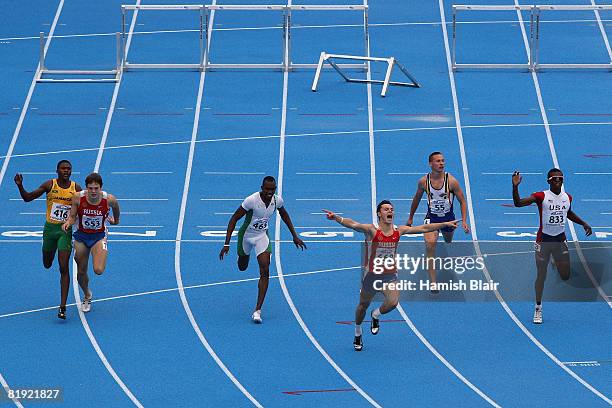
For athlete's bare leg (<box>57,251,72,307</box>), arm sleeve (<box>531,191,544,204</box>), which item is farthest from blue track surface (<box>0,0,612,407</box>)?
arm sleeve (<box>531,191,544,204</box>)

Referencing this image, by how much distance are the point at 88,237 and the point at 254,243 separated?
1.93 metres

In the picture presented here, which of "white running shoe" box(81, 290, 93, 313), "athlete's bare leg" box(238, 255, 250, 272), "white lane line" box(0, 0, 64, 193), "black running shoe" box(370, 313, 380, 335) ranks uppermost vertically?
"white lane line" box(0, 0, 64, 193)

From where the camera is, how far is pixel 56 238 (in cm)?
1742

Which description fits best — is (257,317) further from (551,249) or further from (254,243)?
(551,249)

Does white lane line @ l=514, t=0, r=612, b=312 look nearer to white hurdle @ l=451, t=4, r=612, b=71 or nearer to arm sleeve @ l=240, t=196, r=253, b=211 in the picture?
white hurdle @ l=451, t=4, r=612, b=71

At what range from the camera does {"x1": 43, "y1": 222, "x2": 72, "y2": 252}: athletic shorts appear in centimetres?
1719

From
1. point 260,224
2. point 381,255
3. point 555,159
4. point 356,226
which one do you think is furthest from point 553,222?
point 555,159

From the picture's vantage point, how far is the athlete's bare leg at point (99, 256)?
16875 millimetres

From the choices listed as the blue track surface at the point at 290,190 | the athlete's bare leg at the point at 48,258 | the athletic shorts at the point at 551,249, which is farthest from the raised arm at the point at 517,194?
the athlete's bare leg at the point at 48,258

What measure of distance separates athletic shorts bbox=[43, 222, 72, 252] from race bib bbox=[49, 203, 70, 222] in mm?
85

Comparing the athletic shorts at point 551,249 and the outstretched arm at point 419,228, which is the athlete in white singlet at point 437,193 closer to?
the athletic shorts at point 551,249

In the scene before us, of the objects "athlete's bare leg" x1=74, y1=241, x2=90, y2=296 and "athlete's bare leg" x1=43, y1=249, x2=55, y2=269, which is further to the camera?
"athlete's bare leg" x1=43, y1=249, x2=55, y2=269

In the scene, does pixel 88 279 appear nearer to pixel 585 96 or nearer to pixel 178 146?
pixel 178 146

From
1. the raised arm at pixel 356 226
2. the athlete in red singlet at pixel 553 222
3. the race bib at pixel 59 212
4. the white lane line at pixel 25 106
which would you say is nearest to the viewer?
the raised arm at pixel 356 226
